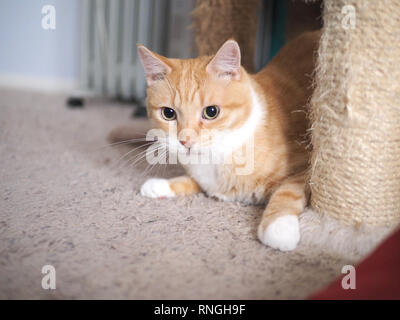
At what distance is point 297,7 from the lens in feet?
7.22

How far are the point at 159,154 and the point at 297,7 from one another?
138cm

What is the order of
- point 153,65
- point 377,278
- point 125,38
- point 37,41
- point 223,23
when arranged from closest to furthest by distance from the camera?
point 377,278, point 153,65, point 223,23, point 125,38, point 37,41

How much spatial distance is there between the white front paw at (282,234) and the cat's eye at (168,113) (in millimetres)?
463

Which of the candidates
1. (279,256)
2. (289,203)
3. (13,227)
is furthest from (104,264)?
(289,203)

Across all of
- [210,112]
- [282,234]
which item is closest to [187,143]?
[210,112]

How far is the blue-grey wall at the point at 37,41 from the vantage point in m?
2.80

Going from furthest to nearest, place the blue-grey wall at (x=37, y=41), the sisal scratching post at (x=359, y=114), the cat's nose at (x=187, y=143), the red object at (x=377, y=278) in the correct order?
the blue-grey wall at (x=37, y=41), the cat's nose at (x=187, y=143), the sisal scratching post at (x=359, y=114), the red object at (x=377, y=278)

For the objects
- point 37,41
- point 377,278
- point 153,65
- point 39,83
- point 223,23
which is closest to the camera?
point 377,278

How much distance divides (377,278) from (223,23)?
1364 millimetres

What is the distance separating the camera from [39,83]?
10.0 ft

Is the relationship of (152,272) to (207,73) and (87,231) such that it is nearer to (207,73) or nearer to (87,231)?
(87,231)

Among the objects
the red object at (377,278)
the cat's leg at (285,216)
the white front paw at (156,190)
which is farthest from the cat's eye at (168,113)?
the red object at (377,278)

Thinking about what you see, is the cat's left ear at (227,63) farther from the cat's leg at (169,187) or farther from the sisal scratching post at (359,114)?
the cat's leg at (169,187)

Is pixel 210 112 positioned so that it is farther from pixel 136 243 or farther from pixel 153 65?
pixel 136 243
